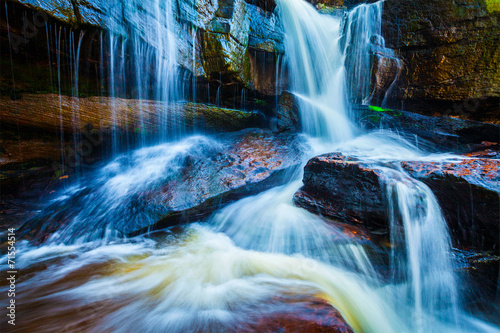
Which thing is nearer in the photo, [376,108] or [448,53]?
[448,53]

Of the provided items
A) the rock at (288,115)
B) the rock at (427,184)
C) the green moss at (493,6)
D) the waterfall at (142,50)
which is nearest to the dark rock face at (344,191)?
the rock at (427,184)

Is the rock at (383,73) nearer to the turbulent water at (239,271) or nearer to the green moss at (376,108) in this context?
the green moss at (376,108)

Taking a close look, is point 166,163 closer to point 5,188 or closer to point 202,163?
point 202,163

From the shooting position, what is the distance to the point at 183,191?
4.19m

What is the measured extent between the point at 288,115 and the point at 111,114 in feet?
16.5

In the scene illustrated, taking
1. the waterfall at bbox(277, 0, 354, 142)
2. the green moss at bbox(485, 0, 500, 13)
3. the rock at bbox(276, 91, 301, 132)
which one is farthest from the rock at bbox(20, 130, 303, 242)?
the green moss at bbox(485, 0, 500, 13)

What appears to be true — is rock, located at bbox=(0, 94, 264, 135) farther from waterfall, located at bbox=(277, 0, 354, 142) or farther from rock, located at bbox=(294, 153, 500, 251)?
rock, located at bbox=(294, 153, 500, 251)

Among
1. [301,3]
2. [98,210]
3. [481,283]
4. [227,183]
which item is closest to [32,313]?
[98,210]

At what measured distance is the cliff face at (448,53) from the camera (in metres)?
5.23

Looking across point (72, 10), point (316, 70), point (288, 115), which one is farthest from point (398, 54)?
point (72, 10)

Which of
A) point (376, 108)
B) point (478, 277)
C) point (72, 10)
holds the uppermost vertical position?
point (72, 10)

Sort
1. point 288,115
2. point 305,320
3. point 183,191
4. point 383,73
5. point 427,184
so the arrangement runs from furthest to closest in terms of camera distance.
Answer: point 288,115 → point 383,73 → point 183,191 → point 427,184 → point 305,320

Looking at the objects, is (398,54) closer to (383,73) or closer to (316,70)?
(383,73)

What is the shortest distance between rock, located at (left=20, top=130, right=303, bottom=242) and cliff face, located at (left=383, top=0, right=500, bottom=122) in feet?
13.2
